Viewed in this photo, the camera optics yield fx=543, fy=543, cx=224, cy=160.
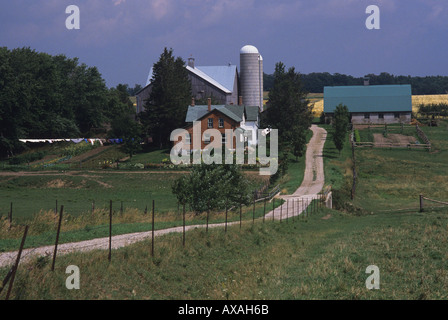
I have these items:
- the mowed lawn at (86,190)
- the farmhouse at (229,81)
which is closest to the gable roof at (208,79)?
the farmhouse at (229,81)

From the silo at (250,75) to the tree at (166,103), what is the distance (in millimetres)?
21767

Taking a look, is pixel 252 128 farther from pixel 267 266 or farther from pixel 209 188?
pixel 267 266

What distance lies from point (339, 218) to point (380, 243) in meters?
15.6

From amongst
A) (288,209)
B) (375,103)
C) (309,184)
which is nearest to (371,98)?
(375,103)

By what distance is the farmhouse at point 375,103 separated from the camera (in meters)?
106

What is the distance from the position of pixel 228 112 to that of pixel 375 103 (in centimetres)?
4321

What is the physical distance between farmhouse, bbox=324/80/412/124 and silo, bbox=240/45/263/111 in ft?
49.9

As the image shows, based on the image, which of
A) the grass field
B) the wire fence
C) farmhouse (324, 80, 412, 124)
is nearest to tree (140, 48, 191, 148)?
the wire fence

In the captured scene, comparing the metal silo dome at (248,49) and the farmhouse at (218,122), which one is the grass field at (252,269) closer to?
the farmhouse at (218,122)

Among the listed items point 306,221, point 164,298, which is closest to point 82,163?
point 306,221
